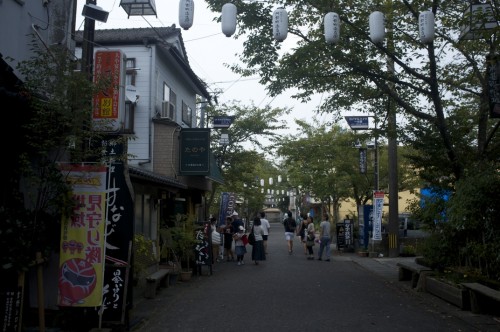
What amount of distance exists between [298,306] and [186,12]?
6023 mm

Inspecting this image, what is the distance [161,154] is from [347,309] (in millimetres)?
10509

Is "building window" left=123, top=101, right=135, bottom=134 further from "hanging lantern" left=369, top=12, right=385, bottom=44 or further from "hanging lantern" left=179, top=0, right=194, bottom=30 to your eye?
"hanging lantern" left=369, top=12, right=385, bottom=44

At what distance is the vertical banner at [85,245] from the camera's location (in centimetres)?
771

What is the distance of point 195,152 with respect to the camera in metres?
19.2

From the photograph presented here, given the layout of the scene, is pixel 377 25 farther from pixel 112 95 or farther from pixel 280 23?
pixel 112 95

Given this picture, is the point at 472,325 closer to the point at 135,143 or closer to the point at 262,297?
the point at 262,297

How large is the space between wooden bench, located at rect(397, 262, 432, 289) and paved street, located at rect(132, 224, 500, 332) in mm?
265

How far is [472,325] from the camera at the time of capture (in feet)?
28.9

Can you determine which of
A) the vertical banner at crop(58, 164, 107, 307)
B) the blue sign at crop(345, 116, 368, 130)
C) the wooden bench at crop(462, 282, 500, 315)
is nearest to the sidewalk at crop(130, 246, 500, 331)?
the wooden bench at crop(462, 282, 500, 315)

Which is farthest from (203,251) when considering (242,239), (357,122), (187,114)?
(187,114)

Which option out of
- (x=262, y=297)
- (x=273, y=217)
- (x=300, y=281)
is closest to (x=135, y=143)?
(x=300, y=281)

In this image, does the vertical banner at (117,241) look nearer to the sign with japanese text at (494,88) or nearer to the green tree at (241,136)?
the sign with japanese text at (494,88)

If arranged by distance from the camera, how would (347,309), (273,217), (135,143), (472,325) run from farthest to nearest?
(273,217), (135,143), (347,309), (472,325)

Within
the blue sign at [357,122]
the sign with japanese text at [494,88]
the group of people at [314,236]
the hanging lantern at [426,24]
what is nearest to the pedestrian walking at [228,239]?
the group of people at [314,236]
